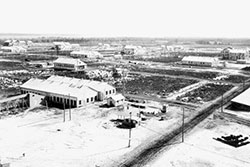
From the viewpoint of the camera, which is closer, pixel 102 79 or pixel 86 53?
pixel 102 79

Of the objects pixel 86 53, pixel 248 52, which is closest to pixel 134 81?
pixel 86 53

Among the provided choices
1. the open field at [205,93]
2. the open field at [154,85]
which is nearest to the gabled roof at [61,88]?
the open field at [154,85]

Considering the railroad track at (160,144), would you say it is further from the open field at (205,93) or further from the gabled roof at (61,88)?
the gabled roof at (61,88)

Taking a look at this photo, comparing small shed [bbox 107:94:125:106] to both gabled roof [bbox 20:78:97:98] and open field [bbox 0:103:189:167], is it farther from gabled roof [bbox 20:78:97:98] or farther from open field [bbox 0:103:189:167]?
gabled roof [bbox 20:78:97:98]

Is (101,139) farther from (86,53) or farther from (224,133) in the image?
(86,53)

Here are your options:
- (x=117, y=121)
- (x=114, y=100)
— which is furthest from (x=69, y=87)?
(x=117, y=121)

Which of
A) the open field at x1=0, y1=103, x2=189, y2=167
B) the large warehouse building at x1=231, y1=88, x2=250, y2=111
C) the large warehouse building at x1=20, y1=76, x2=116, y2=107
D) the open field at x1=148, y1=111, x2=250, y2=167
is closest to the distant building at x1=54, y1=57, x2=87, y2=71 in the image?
the large warehouse building at x1=20, y1=76, x2=116, y2=107

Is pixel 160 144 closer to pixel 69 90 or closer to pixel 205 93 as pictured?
pixel 69 90
